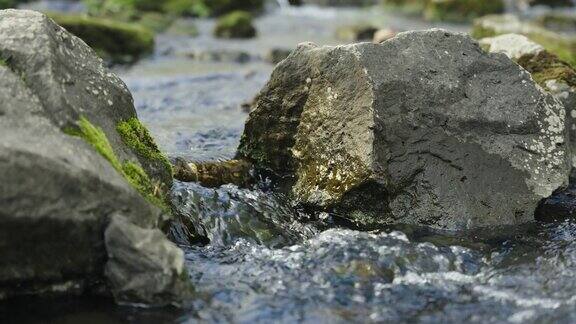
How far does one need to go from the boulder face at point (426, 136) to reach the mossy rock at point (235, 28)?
14.8 m

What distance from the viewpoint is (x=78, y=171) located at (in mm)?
4699

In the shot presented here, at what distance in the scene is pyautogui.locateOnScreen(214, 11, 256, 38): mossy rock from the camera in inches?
856

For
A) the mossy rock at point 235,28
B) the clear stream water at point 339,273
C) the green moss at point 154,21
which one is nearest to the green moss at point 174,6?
the green moss at point 154,21

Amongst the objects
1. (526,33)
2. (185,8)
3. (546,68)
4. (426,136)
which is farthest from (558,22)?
(426,136)

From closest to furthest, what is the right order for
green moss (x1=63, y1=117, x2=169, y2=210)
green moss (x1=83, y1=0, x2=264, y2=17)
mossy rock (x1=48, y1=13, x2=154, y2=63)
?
green moss (x1=63, y1=117, x2=169, y2=210) < mossy rock (x1=48, y1=13, x2=154, y2=63) < green moss (x1=83, y1=0, x2=264, y2=17)

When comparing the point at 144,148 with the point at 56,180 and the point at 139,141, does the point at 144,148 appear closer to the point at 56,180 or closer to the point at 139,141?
the point at 139,141

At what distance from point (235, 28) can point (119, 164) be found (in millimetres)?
16894

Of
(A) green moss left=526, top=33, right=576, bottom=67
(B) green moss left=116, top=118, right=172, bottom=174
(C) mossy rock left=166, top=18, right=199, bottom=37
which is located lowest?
(C) mossy rock left=166, top=18, right=199, bottom=37

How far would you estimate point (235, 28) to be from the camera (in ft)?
71.5

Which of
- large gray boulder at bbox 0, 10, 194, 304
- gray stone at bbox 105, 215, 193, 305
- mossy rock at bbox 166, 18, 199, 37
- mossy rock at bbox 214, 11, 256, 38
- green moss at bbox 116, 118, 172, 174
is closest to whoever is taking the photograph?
large gray boulder at bbox 0, 10, 194, 304

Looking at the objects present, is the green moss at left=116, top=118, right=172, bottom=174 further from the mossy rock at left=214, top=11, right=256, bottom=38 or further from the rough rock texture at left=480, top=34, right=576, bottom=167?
the mossy rock at left=214, top=11, right=256, bottom=38

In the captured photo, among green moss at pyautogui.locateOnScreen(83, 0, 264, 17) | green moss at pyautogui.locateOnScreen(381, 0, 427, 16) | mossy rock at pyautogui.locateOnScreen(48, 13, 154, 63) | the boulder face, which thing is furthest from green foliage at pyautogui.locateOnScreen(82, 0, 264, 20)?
the boulder face

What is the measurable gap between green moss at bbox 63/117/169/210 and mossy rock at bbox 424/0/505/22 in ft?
77.6

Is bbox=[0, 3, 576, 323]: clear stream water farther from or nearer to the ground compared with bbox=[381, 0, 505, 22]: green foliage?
nearer to the ground
